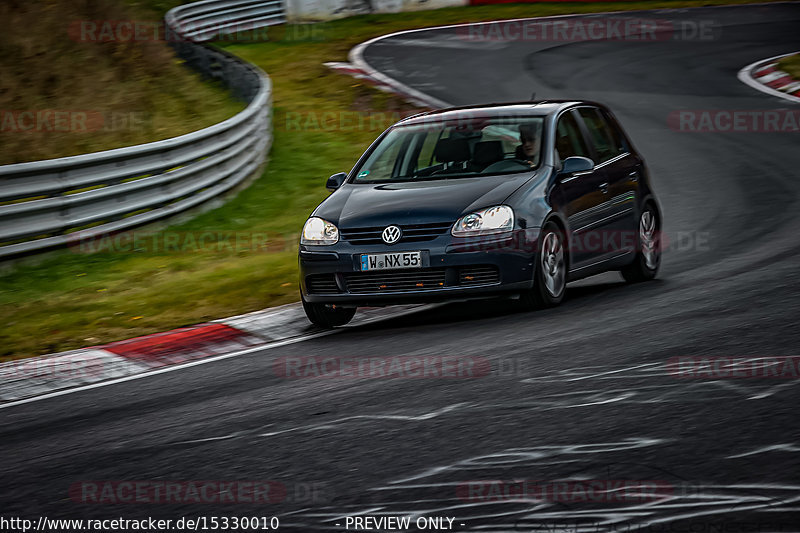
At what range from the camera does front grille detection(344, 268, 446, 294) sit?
28.7ft

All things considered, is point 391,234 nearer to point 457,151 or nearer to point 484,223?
point 484,223

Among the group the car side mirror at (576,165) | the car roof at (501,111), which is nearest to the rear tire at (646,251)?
the car roof at (501,111)

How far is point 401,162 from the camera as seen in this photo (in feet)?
33.0

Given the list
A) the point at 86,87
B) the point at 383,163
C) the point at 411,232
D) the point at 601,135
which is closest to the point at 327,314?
the point at 411,232

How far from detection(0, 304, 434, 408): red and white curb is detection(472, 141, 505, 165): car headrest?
4.51 ft

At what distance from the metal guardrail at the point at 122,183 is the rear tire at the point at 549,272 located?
567 cm

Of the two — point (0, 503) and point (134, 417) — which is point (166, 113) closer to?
point (134, 417)

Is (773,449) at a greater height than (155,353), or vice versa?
(773,449)

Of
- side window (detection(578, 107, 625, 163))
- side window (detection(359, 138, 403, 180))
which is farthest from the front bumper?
side window (detection(578, 107, 625, 163))

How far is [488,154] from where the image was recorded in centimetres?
966

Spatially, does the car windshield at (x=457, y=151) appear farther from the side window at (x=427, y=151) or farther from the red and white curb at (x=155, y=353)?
the red and white curb at (x=155, y=353)

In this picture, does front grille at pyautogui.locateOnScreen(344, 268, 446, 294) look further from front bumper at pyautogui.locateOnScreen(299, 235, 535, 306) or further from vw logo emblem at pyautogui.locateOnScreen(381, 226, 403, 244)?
vw logo emblem at pyautogui.locateOnScreen(381, 226, 403, 244)

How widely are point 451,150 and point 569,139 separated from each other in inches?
40.3

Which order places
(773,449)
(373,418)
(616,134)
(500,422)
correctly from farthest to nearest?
1. (616,134)
2. (373,418)
3. (500,422)
4. (773,449)
